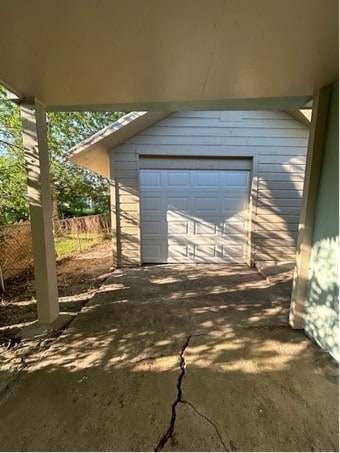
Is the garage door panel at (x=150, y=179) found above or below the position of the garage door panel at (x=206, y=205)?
above

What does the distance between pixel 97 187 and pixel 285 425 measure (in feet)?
39.7

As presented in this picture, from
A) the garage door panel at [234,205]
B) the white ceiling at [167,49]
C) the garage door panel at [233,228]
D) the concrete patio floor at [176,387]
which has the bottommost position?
the concrete patio floor at [176,387]

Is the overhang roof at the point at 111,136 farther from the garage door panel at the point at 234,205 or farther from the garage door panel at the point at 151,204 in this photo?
the garage door panel at the point at 234,205

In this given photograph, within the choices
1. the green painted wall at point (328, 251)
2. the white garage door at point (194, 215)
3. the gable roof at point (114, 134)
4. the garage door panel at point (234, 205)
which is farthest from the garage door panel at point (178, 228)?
the green painted wall at point (328, 251)

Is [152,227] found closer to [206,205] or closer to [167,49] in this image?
[206,205]

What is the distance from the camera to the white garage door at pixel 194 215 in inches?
184

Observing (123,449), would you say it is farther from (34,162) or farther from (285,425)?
(34,162)

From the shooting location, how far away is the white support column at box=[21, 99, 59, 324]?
90.6 inches

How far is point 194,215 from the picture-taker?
15.7 ft

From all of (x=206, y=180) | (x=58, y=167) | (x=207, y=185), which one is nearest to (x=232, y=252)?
(x=207, y=185)

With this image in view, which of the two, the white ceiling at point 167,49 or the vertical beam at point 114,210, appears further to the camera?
the vertical beam at point 114,210

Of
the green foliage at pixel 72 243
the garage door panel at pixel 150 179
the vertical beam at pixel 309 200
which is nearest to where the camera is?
the vertical beam at pixel 309 200

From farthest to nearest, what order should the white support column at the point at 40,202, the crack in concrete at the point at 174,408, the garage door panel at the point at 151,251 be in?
the garage door panel at the point at 151,251, the white support column at the point at 40,202, the crack in concrete at the point at 174,408

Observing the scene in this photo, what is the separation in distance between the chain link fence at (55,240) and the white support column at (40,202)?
2174mm
